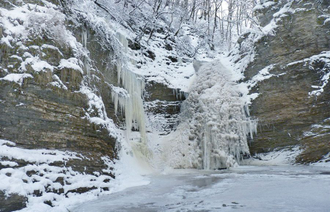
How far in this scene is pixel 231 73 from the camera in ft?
41.7

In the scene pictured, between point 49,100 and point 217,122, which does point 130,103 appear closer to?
point 217,122

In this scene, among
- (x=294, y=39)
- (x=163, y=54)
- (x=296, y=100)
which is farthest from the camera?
(x=163, y=54)

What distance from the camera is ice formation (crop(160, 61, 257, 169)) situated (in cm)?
1009

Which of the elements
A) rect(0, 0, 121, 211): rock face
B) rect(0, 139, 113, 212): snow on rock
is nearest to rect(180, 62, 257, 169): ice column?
rect(0, 0, 121, 211): rock face

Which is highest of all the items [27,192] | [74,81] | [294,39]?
[294,39]

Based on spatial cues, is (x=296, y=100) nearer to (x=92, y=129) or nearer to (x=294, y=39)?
(x=294, y=39)

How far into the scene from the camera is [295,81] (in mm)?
10156

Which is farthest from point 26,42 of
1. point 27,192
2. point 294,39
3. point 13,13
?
point 294,39

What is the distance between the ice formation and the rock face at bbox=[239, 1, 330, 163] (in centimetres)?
70

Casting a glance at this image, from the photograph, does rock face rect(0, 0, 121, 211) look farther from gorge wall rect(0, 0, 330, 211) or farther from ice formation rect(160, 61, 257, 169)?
ice formation rect(160, 61, 257, 169)

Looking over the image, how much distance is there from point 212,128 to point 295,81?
396 centimetres

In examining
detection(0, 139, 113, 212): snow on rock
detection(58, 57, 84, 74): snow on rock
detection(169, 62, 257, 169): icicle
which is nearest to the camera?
detection(0, 139, 113, 212): snow on rock

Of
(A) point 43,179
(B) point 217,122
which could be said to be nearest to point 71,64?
(A) point 43,179

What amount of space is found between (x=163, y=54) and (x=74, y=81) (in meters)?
8.70
